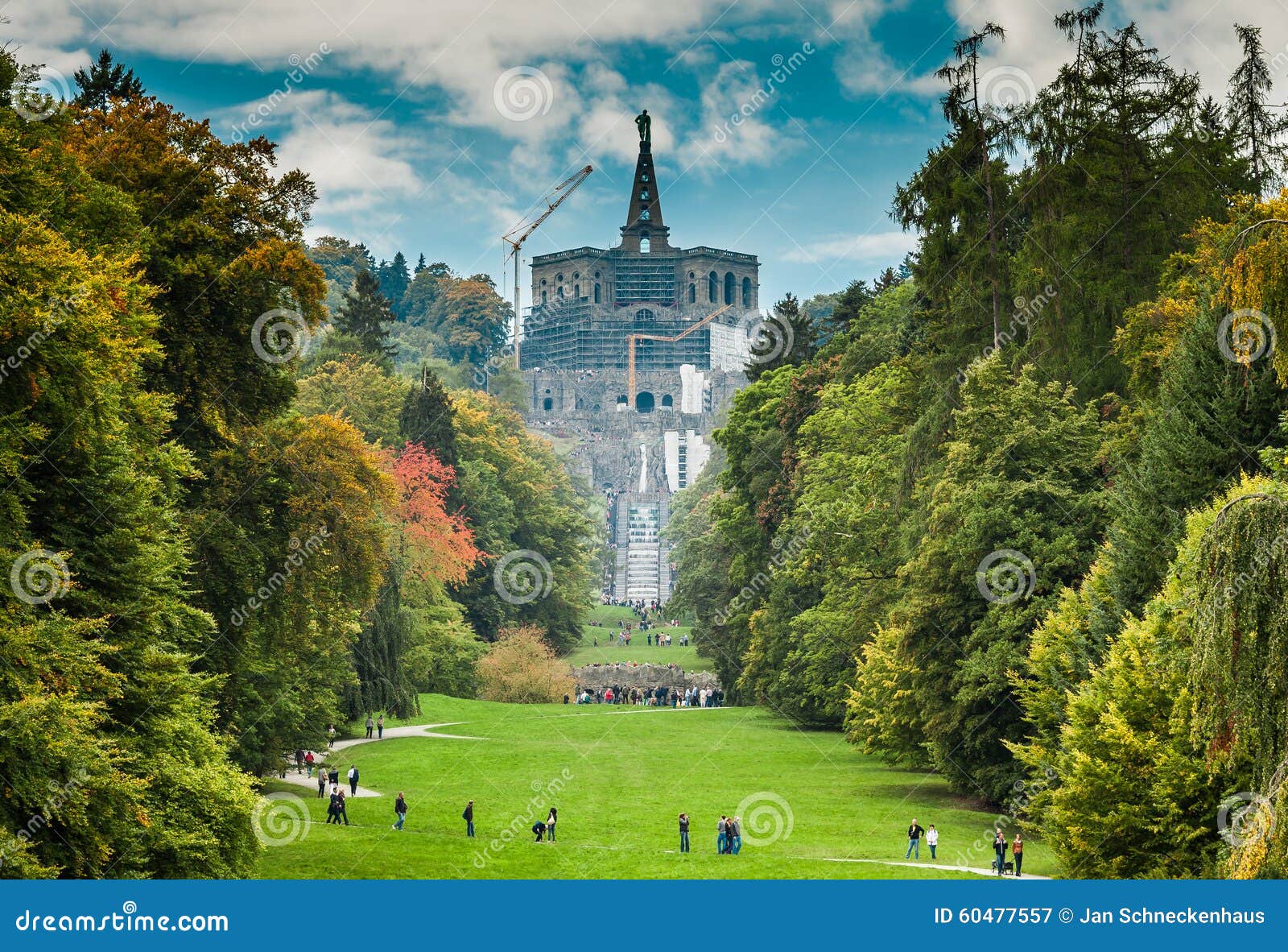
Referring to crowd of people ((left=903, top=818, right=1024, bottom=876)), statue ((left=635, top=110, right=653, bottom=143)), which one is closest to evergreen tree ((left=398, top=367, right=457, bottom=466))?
crowd of people ((left=903, top=818, right=1024, bottom=876))

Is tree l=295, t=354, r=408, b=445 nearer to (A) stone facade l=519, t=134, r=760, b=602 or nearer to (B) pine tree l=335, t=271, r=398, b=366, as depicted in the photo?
(B) pine tree l=335, t=271, r=398, b=366

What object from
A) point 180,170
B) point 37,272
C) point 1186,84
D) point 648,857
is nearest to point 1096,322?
point 1186,84

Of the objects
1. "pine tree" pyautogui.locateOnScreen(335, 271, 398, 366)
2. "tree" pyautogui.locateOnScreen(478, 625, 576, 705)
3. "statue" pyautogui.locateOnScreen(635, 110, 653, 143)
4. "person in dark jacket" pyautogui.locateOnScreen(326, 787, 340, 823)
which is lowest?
"person in dark jacket" pyautogui.locateOnScreen(326, 787, 340, 823)

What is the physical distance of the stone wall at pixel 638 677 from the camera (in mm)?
70875

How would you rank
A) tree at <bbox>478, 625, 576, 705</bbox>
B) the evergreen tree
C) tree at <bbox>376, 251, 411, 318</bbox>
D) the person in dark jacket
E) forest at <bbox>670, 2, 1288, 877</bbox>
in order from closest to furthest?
forest at <bbox>670, 2, 1288, 877</bbox>, the person in dark jacket, tree at <bbox>478, 625, 576, 705</bbox>, the evergreen tree, tree at <bbox>376, 251, 411, 318</bbox>

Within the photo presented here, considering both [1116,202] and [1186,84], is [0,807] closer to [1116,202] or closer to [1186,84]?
[1116,202]

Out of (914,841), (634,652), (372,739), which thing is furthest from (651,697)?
(914,841)

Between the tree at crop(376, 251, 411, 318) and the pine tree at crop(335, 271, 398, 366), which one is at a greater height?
the tree at crop(376, 251, 411, 318)

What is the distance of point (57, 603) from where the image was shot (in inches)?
719

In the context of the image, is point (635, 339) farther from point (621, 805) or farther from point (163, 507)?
point (163, 507)

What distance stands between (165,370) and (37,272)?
8.88m

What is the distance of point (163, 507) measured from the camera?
72.9ft

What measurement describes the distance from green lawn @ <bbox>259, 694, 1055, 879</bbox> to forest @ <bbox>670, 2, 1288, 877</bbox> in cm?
173

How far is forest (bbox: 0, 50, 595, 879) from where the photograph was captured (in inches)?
676
